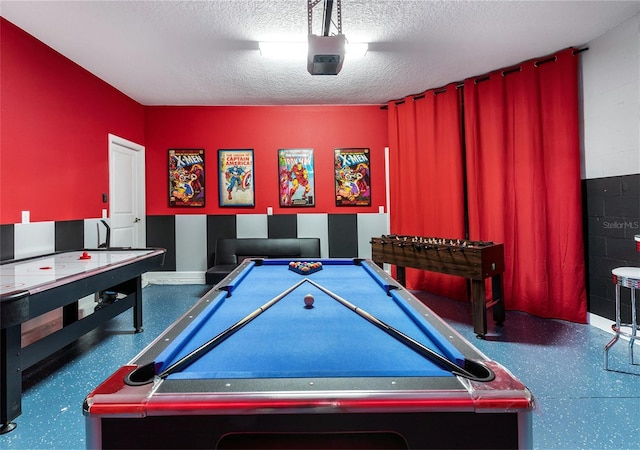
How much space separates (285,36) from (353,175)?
2.45 m

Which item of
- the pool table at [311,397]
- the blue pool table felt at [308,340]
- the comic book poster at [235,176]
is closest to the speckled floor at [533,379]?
the blue pool table felt at [308,340]

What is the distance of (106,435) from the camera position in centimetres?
82

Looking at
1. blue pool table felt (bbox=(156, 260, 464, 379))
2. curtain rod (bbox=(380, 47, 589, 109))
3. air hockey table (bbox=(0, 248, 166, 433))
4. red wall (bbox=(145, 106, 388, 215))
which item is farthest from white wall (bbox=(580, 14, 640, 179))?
air hockey table (bbox=(0, 248, 166, 433))

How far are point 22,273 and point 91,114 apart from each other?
236 centimetres

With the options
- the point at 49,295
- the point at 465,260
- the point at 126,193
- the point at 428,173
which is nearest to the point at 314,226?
the point at 428,173

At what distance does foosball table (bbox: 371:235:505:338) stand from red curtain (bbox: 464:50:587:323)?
0.61 m

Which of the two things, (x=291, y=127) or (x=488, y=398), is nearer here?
(x=488, y=398)

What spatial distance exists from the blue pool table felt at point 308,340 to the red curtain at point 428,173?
2743 mm

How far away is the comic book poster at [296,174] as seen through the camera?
5.22m

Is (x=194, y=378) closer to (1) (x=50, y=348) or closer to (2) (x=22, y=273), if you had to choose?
(1) (x=50, y=348)

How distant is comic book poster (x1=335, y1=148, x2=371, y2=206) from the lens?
5.22 m

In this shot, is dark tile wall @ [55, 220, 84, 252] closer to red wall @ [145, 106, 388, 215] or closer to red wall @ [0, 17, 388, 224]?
red wall @ [0, 17, 388, 224]

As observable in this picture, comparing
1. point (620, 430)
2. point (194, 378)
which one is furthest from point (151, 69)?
point (620, 430)

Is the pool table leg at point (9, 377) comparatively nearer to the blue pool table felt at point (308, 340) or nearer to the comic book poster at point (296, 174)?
the blue pool table felt at point (308, 340)
